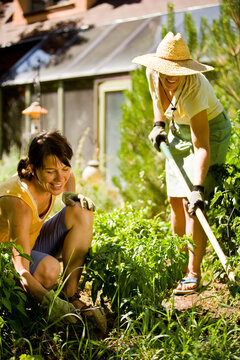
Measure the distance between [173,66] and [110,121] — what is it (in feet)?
20.1

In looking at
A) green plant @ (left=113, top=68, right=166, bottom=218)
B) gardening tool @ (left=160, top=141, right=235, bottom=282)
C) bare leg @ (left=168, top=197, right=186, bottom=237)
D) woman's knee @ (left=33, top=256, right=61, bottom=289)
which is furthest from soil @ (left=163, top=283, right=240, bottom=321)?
green plant @ (left=113, top=68, right=166, bottom=218)

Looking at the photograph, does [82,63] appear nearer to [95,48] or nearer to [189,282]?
[95,48]

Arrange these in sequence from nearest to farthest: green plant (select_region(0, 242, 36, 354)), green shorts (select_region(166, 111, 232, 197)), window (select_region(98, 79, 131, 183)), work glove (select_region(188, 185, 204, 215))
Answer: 1. green plant (select_region(0, 242, 36, 354))
2. work glove (select_region(188, 185, 204, 215))
3. green shorts (select_region(166, 111, 232, 197))
4. window (select_region(98, 79, 131, 183))

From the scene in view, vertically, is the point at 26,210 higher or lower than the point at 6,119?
lower

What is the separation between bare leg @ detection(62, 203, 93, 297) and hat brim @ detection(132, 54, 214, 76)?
3.27 ft

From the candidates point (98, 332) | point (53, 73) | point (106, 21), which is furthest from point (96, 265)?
point (106, 21)

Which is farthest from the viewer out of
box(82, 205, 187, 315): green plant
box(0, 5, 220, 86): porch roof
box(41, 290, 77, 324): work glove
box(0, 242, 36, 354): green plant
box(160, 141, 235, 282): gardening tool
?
box(0, 5, 220, 86): porch roof

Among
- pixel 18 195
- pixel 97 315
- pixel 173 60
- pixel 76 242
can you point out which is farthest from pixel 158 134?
pixel 97 315

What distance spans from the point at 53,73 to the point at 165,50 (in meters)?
7.14

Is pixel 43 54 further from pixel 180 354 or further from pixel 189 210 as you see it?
pixel 180 354

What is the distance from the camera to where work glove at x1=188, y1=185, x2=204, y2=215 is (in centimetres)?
306

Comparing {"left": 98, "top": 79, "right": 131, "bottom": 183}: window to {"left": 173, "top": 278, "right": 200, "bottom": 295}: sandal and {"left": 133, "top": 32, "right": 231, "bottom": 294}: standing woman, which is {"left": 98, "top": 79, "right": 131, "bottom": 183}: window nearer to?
{"left": 133, "top": 32, "right": 231, "bottom": 294}: standing woman

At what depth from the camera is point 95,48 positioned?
32.3 ft

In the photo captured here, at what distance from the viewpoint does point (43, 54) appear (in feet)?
35.8
